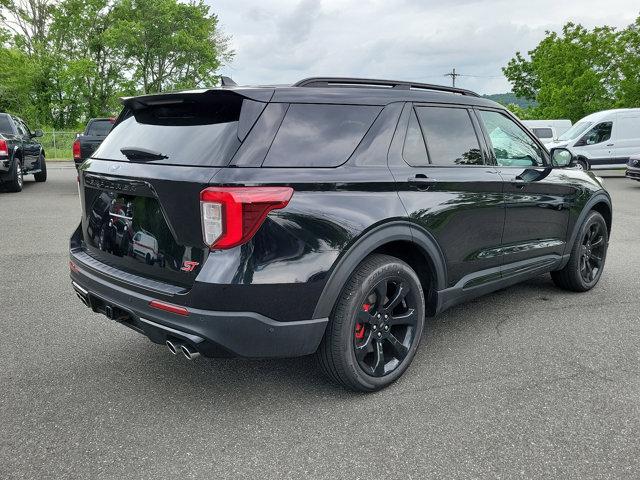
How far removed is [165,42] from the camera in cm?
4253

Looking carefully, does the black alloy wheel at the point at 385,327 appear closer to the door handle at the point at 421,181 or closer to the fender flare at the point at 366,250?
the fender flare at the point at 366,250

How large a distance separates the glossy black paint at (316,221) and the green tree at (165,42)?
42.0 m

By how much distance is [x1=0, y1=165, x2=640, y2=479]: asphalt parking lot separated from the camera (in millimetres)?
2439

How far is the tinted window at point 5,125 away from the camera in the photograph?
42.2 ft

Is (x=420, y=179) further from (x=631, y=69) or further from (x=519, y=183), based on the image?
(x=631, y=69)

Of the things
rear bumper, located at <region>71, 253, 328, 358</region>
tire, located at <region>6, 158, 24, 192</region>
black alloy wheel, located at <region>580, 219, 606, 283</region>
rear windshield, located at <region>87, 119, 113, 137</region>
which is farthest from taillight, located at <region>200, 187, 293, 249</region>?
rear windshield, located at <region>87, 119, 113, 137</region>

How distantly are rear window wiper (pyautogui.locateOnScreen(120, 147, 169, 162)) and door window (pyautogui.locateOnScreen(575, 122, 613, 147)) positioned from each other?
Answer: 692 inches

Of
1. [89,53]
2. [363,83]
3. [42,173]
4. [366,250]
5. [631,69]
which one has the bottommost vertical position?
[42,173]

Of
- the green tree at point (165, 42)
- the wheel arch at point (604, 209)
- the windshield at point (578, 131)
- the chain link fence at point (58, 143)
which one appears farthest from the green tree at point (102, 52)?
the wheel arch at point (604, 209)

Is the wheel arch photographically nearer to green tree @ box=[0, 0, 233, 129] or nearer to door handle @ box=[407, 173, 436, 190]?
door handle @ box=[407, 173, 436, 190]

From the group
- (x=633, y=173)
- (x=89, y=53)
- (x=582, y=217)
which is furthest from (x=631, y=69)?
(x=89, y=53)

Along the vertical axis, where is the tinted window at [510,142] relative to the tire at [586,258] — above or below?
above

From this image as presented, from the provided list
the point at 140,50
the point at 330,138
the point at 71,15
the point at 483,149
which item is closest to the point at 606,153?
the point at 483,149

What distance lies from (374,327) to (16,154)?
1209 centimetres
